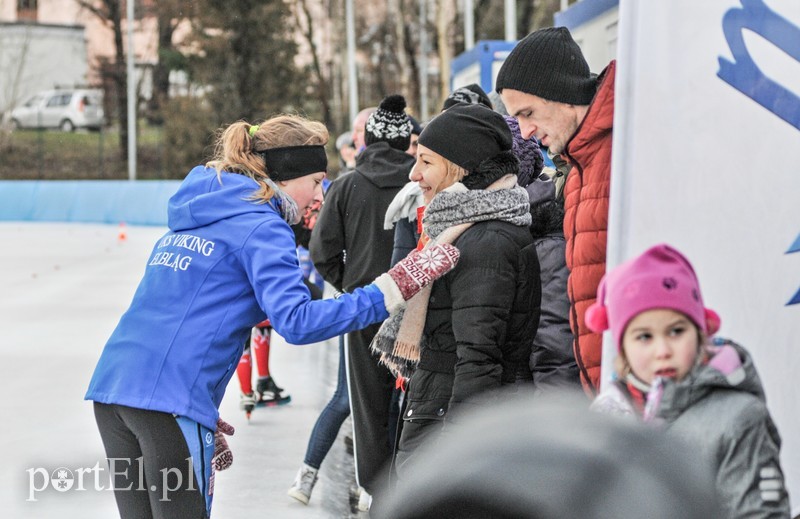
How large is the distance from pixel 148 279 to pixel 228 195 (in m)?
0.34

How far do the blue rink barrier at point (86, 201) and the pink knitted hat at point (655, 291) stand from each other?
28.3 meters

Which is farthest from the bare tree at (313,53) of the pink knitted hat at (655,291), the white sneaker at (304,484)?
the pink knitted hat at (655,291)

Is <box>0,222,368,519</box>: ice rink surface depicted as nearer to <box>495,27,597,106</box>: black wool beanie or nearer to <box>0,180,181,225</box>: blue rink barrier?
<box>495,27,597,106</box>: black wool beanie

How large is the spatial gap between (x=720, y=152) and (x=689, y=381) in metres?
1.17

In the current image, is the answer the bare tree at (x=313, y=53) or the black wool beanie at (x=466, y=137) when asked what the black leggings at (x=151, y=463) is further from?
the bare tree at (x=313, y=53)

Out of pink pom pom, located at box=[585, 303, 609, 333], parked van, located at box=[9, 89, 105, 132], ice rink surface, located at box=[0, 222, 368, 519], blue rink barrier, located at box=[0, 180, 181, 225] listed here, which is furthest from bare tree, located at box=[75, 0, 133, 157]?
pink pom pom, located at box=[585, 303, 609, 333]

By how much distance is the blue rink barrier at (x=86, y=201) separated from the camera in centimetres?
3034

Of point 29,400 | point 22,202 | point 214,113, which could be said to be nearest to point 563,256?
point 29,400

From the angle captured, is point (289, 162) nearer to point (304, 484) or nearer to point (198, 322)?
point (198, 322)

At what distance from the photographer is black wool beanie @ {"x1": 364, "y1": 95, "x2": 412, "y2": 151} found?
18.2 feet

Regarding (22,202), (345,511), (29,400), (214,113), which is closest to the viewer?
(345,511)

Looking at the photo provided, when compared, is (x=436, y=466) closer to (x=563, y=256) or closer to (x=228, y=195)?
(x=228, y=195)

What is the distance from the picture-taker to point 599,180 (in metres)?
3.35

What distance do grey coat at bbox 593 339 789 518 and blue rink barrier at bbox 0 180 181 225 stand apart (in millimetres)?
28443
